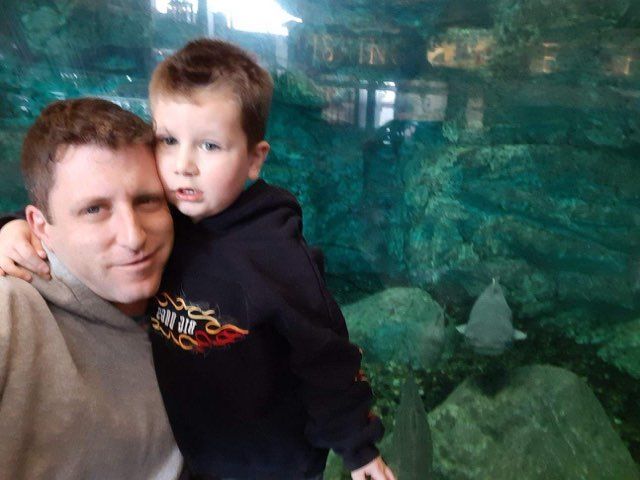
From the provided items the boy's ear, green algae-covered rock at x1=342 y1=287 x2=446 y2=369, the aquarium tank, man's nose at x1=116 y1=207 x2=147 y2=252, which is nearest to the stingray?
the aquarium tank

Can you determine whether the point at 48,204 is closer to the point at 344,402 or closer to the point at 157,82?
the point at 157,82

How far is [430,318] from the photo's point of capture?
13.0 feet

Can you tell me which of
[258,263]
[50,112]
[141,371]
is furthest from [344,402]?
[50,112]

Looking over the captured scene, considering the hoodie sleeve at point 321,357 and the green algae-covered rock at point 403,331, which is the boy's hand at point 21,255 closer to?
the hoodie sleeve at point 321,357

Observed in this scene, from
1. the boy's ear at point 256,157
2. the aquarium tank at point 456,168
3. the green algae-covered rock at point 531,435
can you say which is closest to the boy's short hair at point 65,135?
the boy's ear at point 256,157

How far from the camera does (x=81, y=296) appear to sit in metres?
1.08

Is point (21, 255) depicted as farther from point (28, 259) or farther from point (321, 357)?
point (321, 357)

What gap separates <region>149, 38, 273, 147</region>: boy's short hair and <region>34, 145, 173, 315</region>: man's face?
0.56 ft

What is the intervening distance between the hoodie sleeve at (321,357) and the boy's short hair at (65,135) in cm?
41

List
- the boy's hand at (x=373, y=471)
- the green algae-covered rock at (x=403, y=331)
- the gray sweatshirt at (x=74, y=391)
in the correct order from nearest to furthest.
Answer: the gray sweatshirt at (x=74, y=391), the boy's hand at (x=373, y=471), the green algae-covered rock at (x=403, y=331)

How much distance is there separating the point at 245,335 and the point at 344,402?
28cm

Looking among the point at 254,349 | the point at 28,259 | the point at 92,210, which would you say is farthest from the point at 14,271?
the point at 254,349

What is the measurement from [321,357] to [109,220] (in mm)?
546

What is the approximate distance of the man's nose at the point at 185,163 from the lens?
42.1 inches
